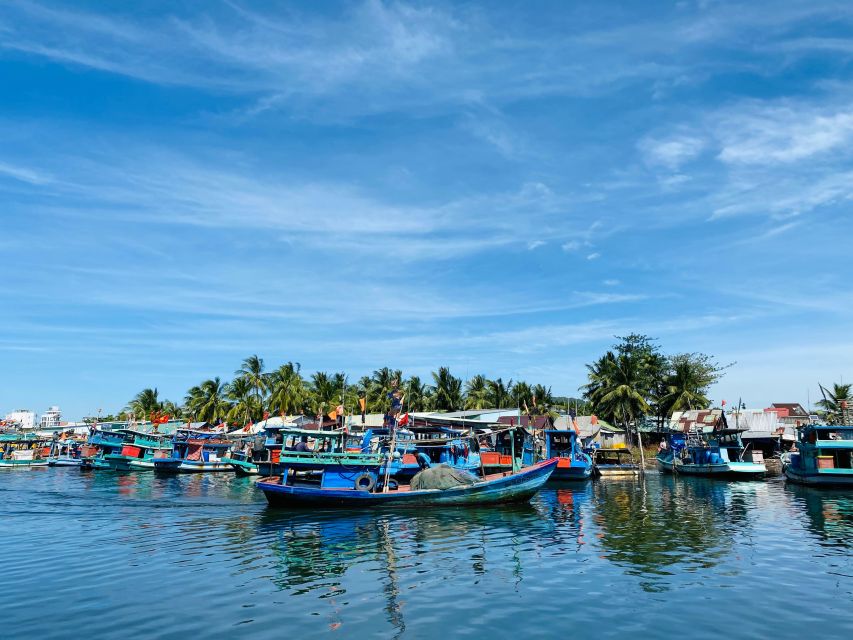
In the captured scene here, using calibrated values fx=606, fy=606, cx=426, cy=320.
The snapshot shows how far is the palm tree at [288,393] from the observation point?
79562 mm

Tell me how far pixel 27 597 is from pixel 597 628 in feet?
43.3

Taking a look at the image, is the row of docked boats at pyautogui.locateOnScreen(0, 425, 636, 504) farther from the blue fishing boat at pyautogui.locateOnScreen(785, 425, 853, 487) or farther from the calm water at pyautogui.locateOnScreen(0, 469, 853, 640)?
the blue fishing boat at pyautogui.locateOnScreen(785, 425, 853, 487)

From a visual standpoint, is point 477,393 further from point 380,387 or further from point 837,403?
point 837,403

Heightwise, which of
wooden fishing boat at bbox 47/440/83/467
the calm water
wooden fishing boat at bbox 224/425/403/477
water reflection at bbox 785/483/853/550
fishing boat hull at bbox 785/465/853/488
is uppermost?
wooden fishing boat at bbox 224/425/403/477

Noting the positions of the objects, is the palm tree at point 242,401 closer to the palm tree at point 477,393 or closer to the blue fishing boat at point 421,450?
the palm tree at point 477,393

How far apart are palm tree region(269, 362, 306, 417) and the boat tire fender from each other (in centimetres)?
5125

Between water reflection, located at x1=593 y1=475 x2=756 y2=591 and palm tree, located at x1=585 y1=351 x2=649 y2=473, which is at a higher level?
palm tree, located at x1=585 y1=351 x2=649 y2=473

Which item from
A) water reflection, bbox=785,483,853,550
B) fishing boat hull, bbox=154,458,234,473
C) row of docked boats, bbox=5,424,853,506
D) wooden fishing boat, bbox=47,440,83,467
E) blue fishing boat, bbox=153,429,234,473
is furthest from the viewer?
wooden fishing boat, bbox=47,440,83,467

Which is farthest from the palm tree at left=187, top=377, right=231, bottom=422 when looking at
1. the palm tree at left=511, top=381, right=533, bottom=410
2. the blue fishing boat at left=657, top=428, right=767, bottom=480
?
the blue fishing boat at left=657, top=428, right=767, bottom=480

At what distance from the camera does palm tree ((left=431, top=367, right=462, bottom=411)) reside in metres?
83.2

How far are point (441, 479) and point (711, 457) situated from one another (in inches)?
1258

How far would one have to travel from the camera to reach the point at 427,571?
55.7 feet

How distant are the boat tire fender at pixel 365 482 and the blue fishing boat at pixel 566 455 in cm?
2023

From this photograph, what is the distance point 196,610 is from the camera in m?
13.4
